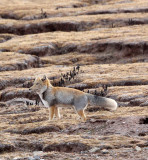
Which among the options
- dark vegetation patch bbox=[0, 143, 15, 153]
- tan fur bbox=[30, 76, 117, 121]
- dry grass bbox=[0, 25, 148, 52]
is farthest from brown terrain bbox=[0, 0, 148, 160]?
tan fur bbox=[30, 76, 117, 121]

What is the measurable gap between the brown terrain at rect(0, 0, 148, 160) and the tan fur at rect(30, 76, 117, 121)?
2.00 ft

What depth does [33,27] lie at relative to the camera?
63125 mm

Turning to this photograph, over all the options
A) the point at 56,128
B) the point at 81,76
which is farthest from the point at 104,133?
the point at 81,76

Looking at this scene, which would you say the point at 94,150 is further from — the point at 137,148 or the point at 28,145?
the point at 28,145

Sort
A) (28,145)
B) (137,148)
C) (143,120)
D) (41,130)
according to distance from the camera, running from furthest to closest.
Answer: (143,120) → (41,130) → (28,145) → (137,148)

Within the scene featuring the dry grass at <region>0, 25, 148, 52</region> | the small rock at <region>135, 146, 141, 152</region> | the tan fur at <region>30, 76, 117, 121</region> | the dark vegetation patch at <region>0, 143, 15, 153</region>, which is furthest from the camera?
the dry grass at <region>0, 25, 148, 52</region>

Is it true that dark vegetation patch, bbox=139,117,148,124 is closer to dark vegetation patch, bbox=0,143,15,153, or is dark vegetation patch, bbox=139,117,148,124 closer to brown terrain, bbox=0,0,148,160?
brown terrain, bbox=0,0,148,160

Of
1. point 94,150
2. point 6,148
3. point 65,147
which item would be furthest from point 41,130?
point 94,150

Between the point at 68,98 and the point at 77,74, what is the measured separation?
1714 cm

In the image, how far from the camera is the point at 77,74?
38125 mm

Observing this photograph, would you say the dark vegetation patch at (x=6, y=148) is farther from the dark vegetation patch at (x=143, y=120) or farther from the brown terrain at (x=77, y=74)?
the dark vegetation patch at (x=143, y=120)

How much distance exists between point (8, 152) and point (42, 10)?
56.9 m

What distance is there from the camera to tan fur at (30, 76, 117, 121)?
20969 mm

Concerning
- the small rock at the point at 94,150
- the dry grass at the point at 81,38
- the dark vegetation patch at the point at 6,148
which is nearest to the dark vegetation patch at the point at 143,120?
the small rock at the point at 94,150
